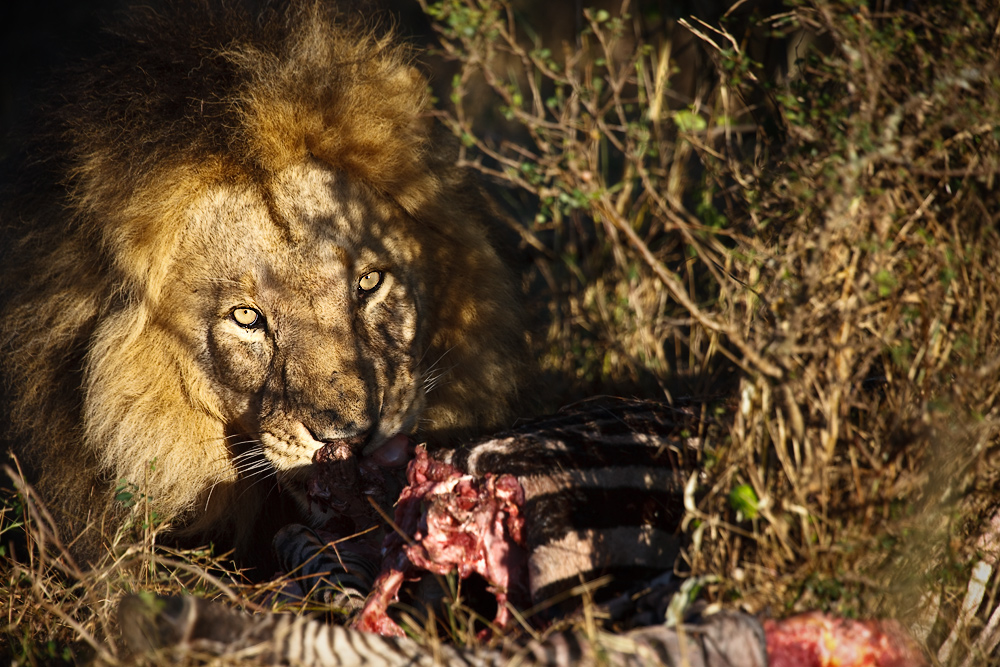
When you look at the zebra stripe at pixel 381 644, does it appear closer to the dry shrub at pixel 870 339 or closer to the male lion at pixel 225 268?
the dry shrub at pixel 870 339

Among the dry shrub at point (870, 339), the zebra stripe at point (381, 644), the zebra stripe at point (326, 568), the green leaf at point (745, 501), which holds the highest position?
the dry shrub at point (870, 339)

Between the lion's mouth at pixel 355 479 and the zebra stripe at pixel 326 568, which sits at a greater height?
the lion's mouth at pixel 355 479

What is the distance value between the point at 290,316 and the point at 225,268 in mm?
278

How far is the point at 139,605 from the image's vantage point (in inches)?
78.6

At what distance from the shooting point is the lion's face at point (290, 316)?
9.52ft

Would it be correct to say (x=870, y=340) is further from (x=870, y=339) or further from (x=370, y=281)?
(x=370, y=281)

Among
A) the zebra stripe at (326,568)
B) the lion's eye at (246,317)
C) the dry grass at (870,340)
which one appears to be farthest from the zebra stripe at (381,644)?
the lion's eye at (246,317)

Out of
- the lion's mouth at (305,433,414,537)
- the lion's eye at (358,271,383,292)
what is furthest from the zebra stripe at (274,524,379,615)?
the lion's eye at (358,271,383,292)

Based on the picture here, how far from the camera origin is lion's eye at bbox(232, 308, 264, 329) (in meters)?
3.02

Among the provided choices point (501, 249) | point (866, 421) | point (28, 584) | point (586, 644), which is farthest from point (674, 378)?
point (28, 584)

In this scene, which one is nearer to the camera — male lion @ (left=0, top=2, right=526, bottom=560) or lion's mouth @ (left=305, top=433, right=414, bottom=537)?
lion's mouth @ (left=305, top=433, right=414, bottom=537)

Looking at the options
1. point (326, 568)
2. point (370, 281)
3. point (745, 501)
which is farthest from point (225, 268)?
point (745, 501)

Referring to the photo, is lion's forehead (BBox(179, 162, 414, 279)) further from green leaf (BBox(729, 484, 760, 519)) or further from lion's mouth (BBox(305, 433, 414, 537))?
green leaf (BBox(729, 484, 760, 519))

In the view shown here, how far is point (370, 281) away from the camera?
315cm
